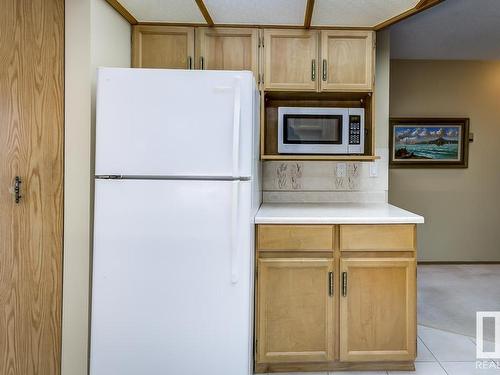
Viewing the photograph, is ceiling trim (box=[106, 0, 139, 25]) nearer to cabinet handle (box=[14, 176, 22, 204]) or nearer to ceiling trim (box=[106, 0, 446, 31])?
ceiling trim (box=[106, 0, 446, 31])

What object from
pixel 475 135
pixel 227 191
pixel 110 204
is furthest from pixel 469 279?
pixel 110 204

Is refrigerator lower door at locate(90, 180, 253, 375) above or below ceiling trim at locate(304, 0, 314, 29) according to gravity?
below

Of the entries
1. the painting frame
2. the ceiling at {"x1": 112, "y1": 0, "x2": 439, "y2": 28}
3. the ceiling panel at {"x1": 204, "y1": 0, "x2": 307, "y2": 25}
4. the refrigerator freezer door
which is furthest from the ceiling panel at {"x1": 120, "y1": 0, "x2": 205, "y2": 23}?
the painting frame

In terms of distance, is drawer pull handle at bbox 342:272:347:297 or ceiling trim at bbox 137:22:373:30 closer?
drawer pull handle at bbox 342:272:347:297

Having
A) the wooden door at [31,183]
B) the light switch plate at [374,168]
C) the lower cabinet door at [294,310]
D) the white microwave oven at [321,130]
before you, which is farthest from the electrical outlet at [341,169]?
the wooden door at [31,183]

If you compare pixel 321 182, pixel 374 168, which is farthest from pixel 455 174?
pixel 321 182

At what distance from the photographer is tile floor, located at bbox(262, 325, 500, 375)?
2.19m

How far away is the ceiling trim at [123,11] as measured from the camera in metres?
2.09

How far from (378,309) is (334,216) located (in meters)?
A: 0.58

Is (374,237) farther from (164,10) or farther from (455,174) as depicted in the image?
(455,174)

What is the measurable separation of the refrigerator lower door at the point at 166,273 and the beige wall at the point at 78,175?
0.15 meters

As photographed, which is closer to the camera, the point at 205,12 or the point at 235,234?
the point at 235,234

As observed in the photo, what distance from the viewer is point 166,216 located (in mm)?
1783

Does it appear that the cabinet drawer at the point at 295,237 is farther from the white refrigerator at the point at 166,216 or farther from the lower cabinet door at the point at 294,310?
the white refrigerator at the point at 166,216
